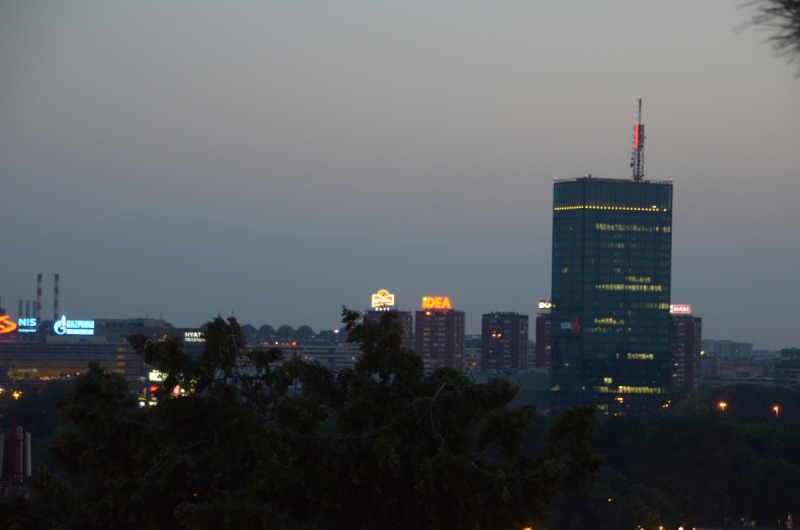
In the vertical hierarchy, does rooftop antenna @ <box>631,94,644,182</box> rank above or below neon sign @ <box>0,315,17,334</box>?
above

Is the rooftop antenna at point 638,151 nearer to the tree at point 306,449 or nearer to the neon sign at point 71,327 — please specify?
the neon sign at point 71,327

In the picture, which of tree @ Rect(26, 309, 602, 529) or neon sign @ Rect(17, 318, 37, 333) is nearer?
tree @ Rect(26, 309, 602, 529)

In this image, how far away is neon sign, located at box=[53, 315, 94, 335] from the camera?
627 feet

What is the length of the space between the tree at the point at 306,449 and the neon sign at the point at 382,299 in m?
172

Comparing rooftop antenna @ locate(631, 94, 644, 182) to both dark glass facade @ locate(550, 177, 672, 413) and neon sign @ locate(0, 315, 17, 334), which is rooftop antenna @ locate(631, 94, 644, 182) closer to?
dark glass facade @ locate(550, 177, 672, 413)

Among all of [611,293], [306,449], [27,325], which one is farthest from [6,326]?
[306,449]

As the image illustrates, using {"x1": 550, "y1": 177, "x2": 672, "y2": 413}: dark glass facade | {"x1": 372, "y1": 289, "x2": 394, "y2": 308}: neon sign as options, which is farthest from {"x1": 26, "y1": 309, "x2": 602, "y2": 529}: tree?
{"x1": 372, "y1": 289, "x2": 394, "y2": 308}: neon sign

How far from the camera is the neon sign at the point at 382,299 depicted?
19462cm

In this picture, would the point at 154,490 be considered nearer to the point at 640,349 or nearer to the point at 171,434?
the point at 171,434

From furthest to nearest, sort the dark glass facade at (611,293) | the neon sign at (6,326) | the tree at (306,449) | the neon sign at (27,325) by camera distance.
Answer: the neon sign at (27,325), the neon sign at (6,326), the dark glass facade at (611,293), the tree at (306,449)

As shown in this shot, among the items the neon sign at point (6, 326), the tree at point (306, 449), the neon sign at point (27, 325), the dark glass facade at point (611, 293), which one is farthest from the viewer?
the neon sign at point (27, 325)

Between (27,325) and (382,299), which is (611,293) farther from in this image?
(27,325)

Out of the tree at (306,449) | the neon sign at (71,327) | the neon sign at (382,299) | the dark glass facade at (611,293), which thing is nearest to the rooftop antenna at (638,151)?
the dark glass facade at (611,293)

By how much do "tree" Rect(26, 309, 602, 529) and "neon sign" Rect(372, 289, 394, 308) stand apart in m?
172
